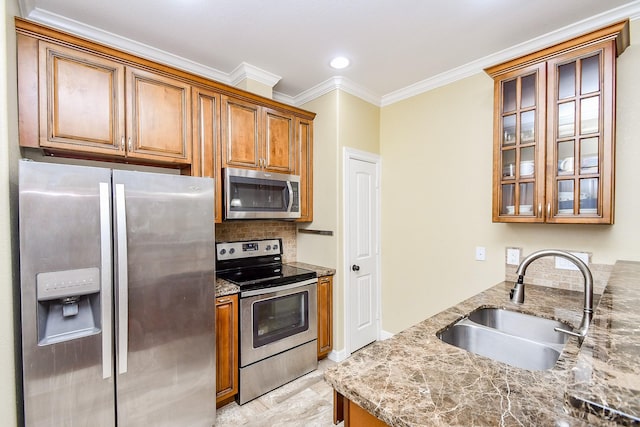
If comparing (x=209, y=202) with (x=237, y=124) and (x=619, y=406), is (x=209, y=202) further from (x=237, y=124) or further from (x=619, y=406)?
(x=619, y=406)

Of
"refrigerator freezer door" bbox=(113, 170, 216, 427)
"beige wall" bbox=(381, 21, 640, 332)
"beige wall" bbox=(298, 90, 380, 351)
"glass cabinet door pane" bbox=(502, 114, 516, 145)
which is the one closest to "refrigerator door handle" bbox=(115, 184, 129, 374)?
"refrigerator freezer door" bbox=(113, 170, 216, 427)

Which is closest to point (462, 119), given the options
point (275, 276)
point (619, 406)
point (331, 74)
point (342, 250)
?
point (331, 74)

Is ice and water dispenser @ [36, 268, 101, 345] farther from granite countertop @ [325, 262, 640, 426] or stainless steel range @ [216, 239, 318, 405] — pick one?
granite countertop @ [325, 262, 640, 426]

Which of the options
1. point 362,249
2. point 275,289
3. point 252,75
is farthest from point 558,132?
point 252,75

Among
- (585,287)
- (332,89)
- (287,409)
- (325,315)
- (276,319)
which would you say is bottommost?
(287,409)

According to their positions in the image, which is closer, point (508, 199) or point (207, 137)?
point (508, 199)

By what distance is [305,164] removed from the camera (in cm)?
293

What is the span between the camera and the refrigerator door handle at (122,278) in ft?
5.01

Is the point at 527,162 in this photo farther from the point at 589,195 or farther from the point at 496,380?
the point at 496,380

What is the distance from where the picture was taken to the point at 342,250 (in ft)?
9.15

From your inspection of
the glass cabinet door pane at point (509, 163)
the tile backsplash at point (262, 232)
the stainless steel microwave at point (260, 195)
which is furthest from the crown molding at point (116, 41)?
the glass cabinet door pane at point (509, 163)

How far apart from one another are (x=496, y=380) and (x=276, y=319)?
5.70 feet

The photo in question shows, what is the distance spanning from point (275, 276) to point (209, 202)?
867 mm

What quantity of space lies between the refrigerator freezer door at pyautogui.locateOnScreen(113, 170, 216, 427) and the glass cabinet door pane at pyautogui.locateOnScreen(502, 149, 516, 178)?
2.06 meters
